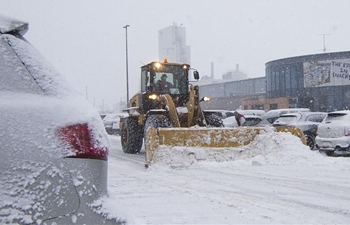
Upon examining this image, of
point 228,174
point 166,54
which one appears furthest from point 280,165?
point 166,54

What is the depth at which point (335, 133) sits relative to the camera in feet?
36.9

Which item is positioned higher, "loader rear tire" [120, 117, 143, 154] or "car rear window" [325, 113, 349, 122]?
"car rear window" [325, 113, 349, 122]

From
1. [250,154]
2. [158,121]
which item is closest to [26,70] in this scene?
[250,154]

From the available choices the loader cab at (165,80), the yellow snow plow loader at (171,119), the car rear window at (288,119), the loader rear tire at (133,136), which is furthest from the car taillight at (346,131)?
Result: the loader rear tire at (133,136)

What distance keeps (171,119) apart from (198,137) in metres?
1.44

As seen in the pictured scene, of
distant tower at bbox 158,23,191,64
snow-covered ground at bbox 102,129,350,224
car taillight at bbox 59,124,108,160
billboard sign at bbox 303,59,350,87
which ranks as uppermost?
distant tower at bbox 158,23,191,64

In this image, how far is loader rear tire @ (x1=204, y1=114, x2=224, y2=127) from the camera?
35.1 feet

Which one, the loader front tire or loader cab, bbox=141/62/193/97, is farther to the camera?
loader cab, bbox=141/62/193/97

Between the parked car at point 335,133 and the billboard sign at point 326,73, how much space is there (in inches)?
1188

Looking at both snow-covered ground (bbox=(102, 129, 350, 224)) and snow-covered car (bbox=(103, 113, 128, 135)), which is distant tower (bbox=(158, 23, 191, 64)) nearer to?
snow-covered car (bbox=(103, 113, 128, 135))

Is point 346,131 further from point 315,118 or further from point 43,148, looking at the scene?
point 43,148

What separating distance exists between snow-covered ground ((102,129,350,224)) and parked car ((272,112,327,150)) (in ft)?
16.7

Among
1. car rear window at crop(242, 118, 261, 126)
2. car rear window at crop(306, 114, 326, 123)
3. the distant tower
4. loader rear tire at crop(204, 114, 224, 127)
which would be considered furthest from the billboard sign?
the distant tower

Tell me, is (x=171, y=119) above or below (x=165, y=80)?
below
